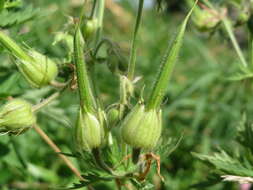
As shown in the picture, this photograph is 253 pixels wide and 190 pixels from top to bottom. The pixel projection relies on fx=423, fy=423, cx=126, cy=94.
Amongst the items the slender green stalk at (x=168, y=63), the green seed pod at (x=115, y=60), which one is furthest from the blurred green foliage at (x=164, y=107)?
the slender green stalk at (x=168, y=63)

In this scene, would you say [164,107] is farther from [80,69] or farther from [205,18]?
[80,69]

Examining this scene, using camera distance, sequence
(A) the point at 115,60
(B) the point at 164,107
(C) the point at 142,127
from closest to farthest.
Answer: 1. (C) the point at 142,127
2. (A) the point at 115,60
3. (B) the point at 164,107

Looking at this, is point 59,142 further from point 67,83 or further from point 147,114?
point 147,114

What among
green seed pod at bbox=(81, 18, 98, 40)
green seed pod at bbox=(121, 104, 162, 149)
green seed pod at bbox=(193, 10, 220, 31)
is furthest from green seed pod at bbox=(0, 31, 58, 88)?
green seed pod at bbox=(193, 10, 220, 31)

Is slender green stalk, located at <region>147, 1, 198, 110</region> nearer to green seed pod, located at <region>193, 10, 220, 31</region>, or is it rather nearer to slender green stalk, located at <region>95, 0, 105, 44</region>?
slender green stalk, located at <region>95, 0, 105, 44</region>

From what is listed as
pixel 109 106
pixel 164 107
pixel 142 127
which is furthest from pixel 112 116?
pixel 164 107

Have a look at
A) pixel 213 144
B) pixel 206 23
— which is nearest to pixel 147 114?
pixel 206 23
